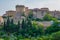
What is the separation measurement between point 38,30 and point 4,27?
2358 millimetres

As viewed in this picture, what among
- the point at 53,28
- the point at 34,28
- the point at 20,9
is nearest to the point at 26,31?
the point at 34,28

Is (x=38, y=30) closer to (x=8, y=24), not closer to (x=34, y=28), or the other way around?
(x=34, y=28)

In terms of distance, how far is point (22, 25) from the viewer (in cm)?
1889

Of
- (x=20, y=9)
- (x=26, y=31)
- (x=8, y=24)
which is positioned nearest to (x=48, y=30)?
(x=26, y=31)

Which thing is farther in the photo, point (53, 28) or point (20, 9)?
point (20, 9)

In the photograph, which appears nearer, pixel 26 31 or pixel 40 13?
pixel 26 31

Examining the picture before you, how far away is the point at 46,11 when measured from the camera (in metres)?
30.7

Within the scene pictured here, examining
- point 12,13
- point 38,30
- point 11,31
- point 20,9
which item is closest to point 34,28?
point 38,30

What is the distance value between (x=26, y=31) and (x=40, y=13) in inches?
516

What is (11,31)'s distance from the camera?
19.0 metres

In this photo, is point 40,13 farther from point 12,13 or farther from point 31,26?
point 31,26

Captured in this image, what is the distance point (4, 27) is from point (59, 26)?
3.71m

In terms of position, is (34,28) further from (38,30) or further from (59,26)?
(59,26)

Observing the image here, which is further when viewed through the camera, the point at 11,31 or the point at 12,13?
the point at 12,13
